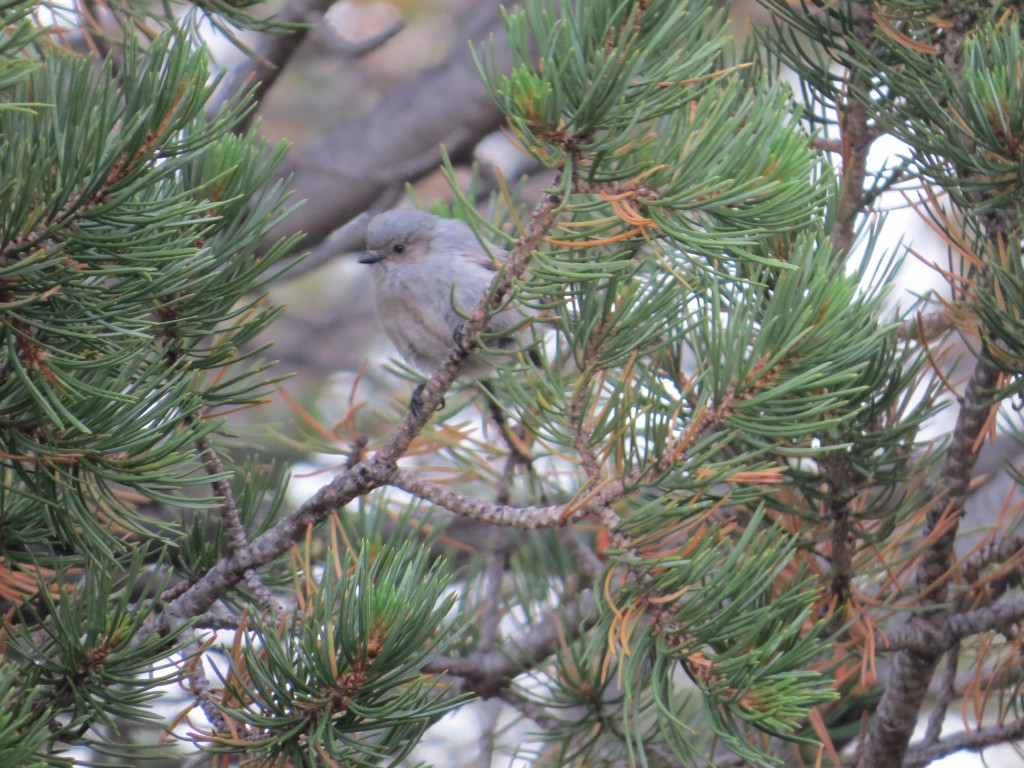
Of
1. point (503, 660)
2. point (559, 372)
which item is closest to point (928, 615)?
point (559, 372)

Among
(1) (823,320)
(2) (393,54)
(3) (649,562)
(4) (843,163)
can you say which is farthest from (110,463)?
(2) (393,54)

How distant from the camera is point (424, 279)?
250 cm

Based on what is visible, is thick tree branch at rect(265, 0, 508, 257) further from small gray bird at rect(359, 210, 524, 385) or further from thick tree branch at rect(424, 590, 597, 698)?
thick tree branch at rect(424, 590, 597, 698)

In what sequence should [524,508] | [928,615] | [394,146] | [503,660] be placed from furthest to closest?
[394,146], [503,660], [928,615], [524,508]

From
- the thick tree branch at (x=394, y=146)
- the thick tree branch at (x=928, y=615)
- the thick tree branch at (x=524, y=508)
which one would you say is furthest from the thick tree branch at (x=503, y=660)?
the thick tree branch at (x=394, y=146)

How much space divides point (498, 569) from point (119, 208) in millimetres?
1191

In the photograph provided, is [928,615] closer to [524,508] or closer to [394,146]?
[524,508]

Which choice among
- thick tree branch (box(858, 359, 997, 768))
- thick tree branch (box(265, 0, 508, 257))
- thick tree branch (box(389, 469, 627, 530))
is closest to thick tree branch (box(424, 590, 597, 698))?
thick tree branch (box(858, 359, 997, 768))

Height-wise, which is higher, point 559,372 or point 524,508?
point 559,372

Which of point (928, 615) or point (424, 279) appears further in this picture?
point (424, 279)

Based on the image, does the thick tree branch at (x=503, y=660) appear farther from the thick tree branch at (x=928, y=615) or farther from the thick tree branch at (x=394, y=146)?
the thick tree branch at (x=394, y=146)

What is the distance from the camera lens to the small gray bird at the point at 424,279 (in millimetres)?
2420

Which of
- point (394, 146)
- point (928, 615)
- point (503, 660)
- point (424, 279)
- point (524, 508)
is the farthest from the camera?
point (394, 146)

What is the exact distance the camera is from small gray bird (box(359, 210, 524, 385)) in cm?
242
